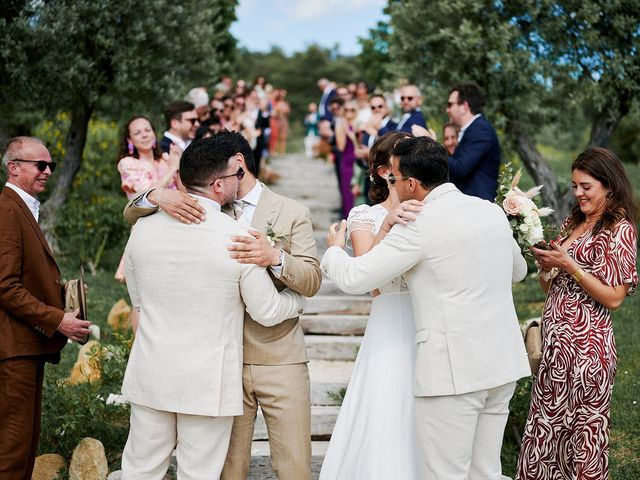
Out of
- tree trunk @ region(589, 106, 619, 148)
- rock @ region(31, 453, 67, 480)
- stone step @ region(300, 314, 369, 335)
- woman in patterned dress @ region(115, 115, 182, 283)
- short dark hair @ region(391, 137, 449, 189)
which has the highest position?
tree trunk @ region(589, 106, 619, 148)

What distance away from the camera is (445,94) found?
9844 mm

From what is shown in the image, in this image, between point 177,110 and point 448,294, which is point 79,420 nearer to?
point 448,294

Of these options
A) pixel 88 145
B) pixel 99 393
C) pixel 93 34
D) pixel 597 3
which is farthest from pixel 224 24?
pixel 99 393

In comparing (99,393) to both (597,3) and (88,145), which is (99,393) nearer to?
(597,3)

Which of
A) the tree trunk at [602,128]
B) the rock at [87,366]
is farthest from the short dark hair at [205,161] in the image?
the tree trunk at [602,128]

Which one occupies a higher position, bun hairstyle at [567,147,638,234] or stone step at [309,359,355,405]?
bun hairstyle at [567,147,638,234]

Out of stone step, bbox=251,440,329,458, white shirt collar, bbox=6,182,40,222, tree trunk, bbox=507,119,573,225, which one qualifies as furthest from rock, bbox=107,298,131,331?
tree trunk, bbox=507,119,573,225

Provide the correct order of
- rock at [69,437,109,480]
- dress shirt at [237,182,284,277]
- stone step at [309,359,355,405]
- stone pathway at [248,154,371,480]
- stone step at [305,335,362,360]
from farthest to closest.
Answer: stone step at [305,335,362,360], stone step at [309,359,355,405], stone pathway at [248,154,371,480], rock at [69,437,109,480], dress shirt at [237,182,284,277]

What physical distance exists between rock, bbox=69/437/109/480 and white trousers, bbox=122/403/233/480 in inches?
53.7

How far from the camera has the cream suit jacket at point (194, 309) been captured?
3615mm

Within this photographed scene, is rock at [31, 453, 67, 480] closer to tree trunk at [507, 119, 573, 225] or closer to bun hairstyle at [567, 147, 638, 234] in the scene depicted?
bun hairstyle at [567, 147, 638, 234]

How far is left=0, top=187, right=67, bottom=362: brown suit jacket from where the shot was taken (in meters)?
4.28

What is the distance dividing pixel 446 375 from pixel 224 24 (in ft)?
52.6

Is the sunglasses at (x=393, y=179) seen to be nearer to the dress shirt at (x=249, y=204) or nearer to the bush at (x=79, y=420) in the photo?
the dress shirt at (x=249, y=204)
